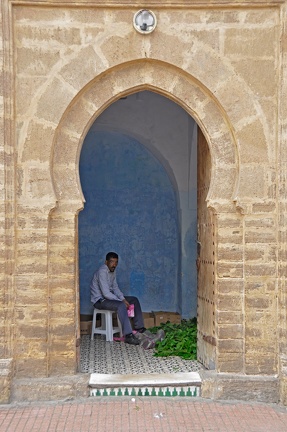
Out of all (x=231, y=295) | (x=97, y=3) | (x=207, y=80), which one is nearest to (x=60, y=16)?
(x=97, y=3)

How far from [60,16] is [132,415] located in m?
4.29

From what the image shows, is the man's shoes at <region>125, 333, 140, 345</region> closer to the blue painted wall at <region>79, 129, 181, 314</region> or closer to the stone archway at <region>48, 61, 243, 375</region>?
the blue painted wall at <region>79, 129, 181, 314</region>

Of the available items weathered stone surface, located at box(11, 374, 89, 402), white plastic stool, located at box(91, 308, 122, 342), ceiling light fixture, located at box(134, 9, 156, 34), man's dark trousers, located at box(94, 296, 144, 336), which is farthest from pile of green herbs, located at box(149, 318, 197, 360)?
ceiling light fixture, located at box(134, 9, 156, 34)

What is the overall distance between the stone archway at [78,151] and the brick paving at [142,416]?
19.1 inches

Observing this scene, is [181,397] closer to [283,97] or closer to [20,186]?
Result: [20,186]

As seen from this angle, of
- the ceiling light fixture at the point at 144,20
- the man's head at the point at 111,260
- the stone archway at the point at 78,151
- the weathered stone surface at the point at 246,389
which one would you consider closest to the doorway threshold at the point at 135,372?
the weathered stone surface at the point at 246,389

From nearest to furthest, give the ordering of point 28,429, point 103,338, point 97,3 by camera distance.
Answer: point 28,429, point 97,3, point 103,338

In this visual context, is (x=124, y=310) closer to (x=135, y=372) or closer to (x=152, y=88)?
(x=135, y=372)

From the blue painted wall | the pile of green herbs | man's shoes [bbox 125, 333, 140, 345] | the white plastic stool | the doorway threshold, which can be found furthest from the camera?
the blue painted wall

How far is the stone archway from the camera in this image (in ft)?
23.2

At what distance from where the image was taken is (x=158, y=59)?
7.04 m

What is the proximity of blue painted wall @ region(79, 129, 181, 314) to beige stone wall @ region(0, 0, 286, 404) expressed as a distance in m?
4.12

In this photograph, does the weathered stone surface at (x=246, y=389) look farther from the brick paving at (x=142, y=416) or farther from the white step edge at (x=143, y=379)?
the white step edge at (x=143, y=379)

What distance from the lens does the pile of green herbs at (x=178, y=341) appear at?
870cm
